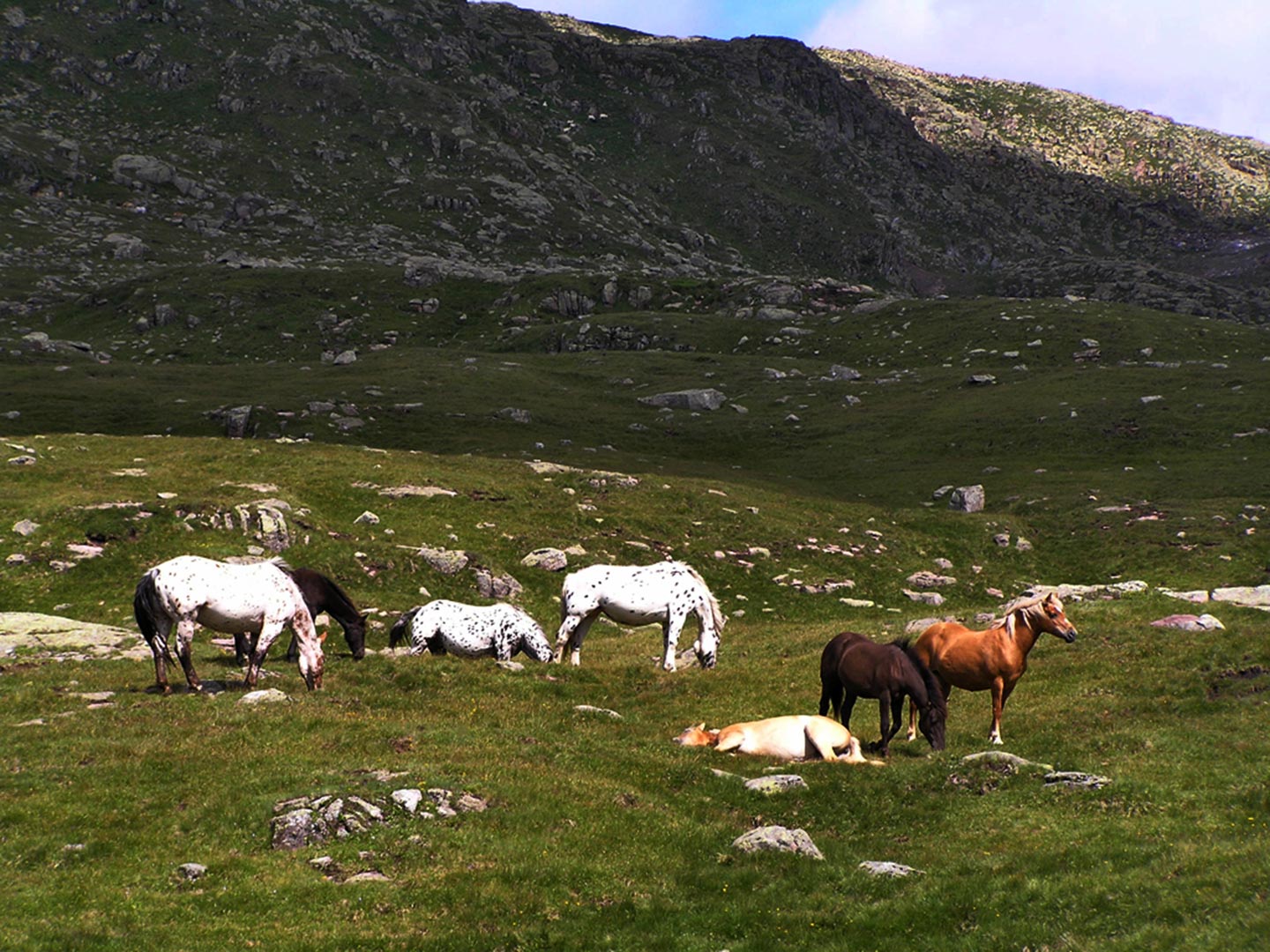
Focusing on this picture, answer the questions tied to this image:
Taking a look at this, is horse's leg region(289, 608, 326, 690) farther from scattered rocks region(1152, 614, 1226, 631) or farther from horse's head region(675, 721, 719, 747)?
scattered rocks region(1152, 614, 1226, 631)

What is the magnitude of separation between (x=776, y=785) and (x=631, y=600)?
10.9 meters

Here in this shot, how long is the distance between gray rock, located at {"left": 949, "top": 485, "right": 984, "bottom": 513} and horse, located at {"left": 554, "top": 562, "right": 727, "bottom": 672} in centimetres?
4298

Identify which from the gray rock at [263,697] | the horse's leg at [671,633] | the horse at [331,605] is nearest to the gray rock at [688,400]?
the horse's leg at [671,633]

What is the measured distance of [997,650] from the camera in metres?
20.8

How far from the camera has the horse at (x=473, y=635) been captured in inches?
1152

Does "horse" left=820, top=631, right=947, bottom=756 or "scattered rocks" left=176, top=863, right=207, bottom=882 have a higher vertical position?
"horse" left=820, top=631, right=947, bottom=756

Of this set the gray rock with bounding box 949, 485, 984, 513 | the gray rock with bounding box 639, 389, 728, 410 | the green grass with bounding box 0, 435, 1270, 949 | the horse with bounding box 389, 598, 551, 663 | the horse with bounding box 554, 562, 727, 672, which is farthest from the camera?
the gray rock with bounding box 639, 389, 728, 410

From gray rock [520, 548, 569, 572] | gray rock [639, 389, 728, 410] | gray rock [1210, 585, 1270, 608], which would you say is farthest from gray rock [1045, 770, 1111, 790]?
gray rock [639, 389, 728, 410]

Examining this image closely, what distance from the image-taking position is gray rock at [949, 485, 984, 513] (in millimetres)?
67375

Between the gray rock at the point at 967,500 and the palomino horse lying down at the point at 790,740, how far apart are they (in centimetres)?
5000

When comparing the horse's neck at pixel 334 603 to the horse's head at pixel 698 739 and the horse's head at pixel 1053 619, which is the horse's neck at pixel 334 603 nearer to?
the horse's head at pixel 698 739

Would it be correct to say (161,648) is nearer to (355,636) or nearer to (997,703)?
(355,636)

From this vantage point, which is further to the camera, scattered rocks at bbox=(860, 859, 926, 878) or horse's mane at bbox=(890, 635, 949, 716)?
horse's mane at bbox=(890, 635, 949, 716)

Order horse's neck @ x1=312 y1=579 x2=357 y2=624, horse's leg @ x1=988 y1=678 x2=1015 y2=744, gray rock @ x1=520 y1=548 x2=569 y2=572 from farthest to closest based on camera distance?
1. gray rock @ x1=520 y1=548 x2=569 y2=572
2. horse's neck @ x1=312 y1=579 x2=357 y2=624
3. horse's leg @ x1=988 y1=678 x2=1015 y2=744
